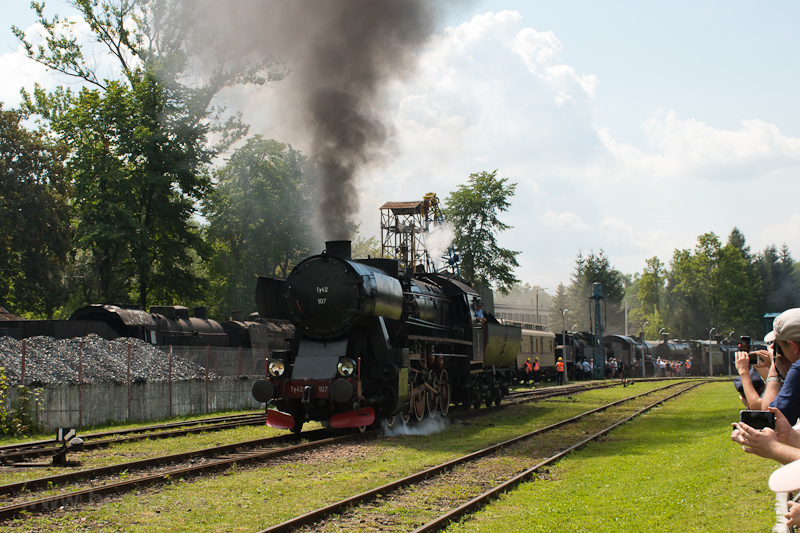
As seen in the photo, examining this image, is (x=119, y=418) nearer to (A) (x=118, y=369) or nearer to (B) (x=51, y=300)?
(A) (x=118, y=369)

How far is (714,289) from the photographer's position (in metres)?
82.7

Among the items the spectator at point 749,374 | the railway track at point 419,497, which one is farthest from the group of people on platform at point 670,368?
the spectator at point 749,374

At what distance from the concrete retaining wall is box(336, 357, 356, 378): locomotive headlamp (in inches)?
263

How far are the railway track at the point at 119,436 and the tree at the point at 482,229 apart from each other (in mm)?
28757

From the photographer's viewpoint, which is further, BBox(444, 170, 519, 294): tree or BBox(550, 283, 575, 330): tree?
BBox(550, 283, 575, 330): tree

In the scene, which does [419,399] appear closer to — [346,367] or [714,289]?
[346,367]

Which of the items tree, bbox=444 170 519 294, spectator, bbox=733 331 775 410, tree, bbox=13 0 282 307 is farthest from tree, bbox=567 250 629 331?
spectator, bbox=733 331 775 410

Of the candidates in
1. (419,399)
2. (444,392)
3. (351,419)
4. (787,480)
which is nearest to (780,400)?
(787,480)

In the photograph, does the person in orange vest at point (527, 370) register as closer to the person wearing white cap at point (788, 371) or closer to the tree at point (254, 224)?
the tree at point (254, 224)

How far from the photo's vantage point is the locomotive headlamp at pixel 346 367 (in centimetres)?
1366

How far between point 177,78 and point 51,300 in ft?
54.3

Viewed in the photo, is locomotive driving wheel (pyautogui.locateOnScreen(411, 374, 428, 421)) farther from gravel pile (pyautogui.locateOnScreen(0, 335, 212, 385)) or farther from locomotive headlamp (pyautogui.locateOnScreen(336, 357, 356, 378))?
gravel pile (pyautogui.locateOnScreen(0, 335, 212, 385))

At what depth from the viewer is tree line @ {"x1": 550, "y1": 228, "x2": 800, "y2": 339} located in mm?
82188

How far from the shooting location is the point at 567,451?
12.3m
